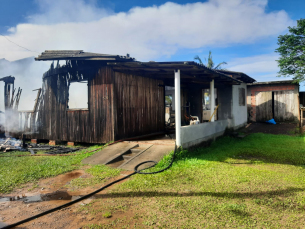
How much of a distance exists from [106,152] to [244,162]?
14.4 ft

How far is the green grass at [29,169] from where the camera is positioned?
4.61 meters

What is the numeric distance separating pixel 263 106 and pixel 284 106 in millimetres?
1376

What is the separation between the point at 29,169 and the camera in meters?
5.51

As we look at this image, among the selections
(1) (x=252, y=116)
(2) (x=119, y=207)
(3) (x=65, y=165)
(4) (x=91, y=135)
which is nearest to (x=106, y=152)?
(3) (x=65, y=165)

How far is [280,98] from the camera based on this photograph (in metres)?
15.6

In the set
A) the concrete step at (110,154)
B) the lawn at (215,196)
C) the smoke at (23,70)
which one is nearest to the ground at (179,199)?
the lawn at (215,196)

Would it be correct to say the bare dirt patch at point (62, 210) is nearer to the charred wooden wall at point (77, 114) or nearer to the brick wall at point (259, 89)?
the charred wooden wall at point (77, 114)

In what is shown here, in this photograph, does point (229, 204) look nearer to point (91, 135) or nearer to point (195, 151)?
point (195, 151)

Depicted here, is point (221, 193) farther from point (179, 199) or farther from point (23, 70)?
point (23, 70)

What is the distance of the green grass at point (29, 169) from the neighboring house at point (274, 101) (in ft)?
46.0

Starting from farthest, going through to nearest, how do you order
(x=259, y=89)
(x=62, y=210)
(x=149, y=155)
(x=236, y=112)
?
(x=259, y=89)
(x=236, y=112)
(x=149, y=155)
(x=62, y=210)

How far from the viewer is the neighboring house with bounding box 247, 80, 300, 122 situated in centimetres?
1515

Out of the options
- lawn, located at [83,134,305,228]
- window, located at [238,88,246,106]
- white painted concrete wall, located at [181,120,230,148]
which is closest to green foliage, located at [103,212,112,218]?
lawn, located at [83,134,305,228]

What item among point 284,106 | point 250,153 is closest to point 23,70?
point 250,153
